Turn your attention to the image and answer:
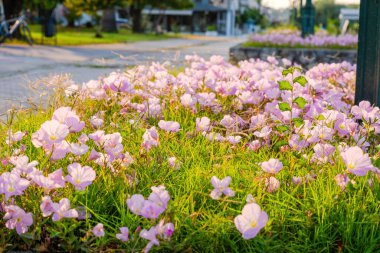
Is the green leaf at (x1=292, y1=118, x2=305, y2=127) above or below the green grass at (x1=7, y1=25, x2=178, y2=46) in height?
above

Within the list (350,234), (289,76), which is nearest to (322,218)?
(350,234)

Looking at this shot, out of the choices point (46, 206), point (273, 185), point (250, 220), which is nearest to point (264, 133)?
point (273, 185)

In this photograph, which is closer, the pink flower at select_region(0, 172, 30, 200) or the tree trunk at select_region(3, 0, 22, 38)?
the pink flower at select_region(0, 172, 30, 200)

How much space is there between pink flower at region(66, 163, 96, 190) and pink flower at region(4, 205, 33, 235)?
0.71 ft

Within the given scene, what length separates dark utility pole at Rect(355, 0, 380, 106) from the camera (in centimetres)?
465

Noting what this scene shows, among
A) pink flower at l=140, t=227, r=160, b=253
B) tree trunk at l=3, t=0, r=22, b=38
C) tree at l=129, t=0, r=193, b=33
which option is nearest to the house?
tree at l=129, t=0, r=193, b=33

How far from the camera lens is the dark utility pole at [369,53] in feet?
15.3

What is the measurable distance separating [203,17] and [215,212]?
75627mm

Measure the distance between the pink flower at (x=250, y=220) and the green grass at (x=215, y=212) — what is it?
15 cm

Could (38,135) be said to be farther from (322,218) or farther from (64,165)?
(322,218)

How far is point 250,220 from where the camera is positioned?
7.09ft

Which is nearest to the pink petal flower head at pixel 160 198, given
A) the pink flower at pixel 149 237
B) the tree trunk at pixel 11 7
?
the pink flower at pixel 149 237

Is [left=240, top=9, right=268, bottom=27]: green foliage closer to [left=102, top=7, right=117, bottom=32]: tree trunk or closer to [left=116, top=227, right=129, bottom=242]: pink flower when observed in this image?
[left=102, top=7, right=117, bottom=32]: tree trunk

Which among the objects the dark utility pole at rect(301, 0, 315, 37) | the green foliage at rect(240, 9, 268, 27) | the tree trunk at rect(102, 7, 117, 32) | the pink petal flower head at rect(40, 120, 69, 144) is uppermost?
the pink petal flower head at rect(40, 120, 69, 144)
